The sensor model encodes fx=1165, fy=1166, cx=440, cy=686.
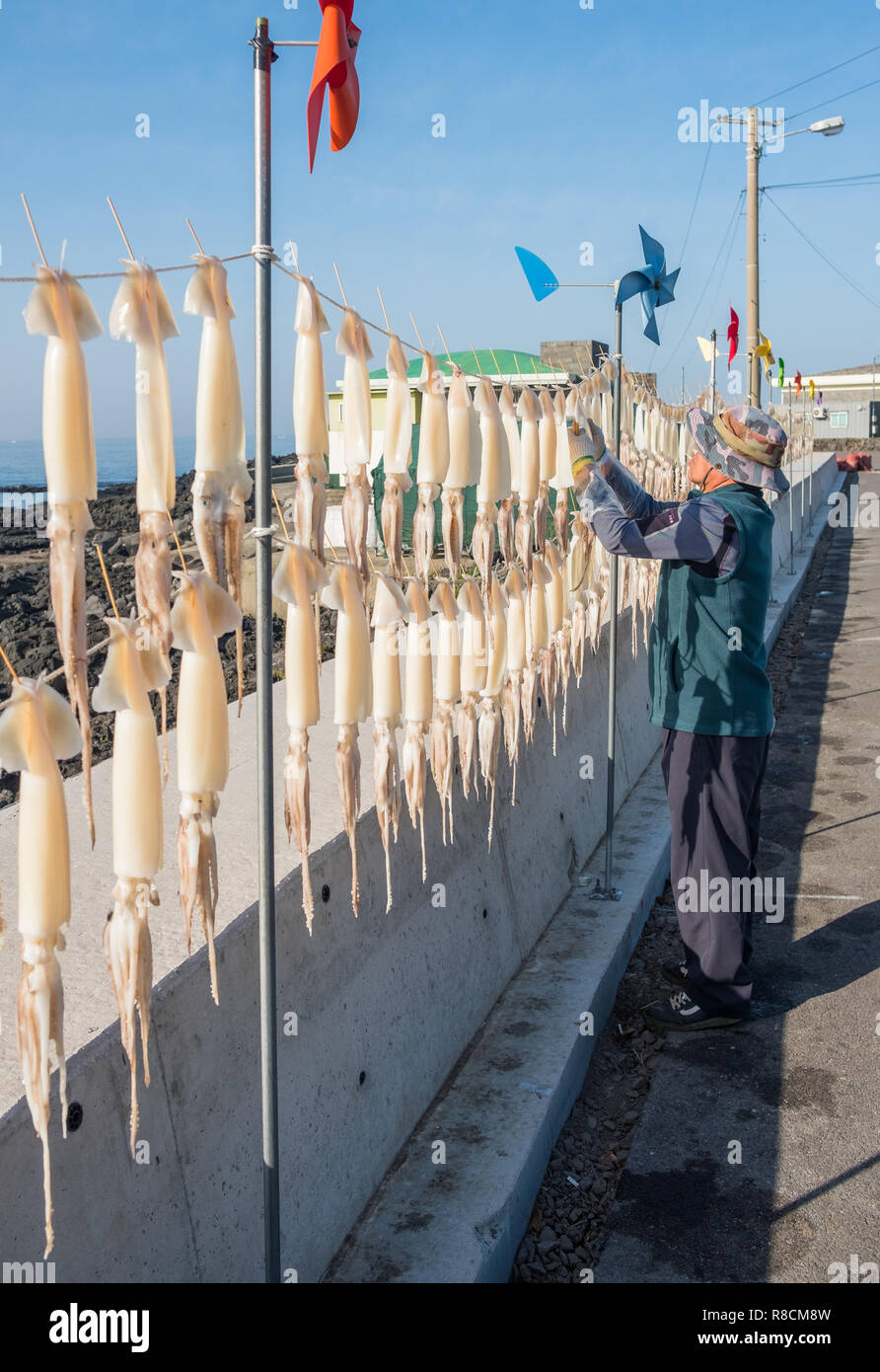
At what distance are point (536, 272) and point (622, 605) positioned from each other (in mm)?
2798

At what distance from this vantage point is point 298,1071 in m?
3.10

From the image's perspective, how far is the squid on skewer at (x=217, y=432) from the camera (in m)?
2.08

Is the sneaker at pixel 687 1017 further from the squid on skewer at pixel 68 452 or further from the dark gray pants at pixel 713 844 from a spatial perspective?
the squid on skewer at pixel 68 452

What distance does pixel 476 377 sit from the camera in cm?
358

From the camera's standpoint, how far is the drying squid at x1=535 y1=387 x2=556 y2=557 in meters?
4.02

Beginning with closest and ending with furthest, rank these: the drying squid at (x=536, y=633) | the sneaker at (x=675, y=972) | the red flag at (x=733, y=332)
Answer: the drying squid at (x=536, y=633), the sneaker at (x=675, y=972), the red flag at (x=733, y=332)

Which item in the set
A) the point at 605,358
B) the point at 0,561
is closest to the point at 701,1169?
the point at 605,358

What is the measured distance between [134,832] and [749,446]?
11.4ft

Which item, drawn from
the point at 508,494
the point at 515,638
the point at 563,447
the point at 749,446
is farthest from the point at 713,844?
the point at 508,494

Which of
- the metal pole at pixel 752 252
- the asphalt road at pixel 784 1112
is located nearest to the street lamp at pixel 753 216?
the metal pole at pixel 752 252

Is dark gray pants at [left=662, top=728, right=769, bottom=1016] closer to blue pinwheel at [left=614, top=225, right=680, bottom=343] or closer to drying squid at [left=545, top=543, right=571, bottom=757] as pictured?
drying squid at [left=545, top=543, right=571, bottom=757]

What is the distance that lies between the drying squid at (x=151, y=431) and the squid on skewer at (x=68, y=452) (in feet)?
0.25

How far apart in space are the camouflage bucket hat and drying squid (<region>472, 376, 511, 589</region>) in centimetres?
158
